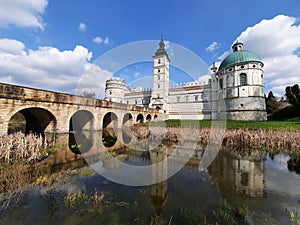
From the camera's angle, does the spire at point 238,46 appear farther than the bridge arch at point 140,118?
Yes

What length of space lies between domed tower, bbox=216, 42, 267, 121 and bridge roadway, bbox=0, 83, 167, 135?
25418 mm

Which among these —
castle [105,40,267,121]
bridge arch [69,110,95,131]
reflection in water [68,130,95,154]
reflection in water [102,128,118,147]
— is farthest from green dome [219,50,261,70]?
reflection in water [68,130,95,154]

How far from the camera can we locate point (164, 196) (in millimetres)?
4355

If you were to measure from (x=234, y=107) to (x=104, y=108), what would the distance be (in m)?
29.0

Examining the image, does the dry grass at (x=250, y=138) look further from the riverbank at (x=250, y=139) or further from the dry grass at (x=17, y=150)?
the dry grass at (x=17, y=150)

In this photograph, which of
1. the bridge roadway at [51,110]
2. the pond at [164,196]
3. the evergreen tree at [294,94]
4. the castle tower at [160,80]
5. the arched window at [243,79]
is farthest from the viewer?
the castle tower at [160,80]

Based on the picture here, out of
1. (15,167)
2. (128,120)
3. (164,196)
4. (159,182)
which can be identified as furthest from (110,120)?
(164,196)

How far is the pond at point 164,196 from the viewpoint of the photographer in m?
3.29

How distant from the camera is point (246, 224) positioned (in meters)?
3.15

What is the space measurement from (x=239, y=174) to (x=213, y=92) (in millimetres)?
40848

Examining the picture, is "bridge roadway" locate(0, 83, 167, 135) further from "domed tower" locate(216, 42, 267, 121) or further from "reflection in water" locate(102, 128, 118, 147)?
"domed tower" locate(216, 42, 267, 121)

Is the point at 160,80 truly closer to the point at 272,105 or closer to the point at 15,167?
the point at 272,105

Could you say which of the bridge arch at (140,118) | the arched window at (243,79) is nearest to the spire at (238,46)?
the arched window at (243,79)

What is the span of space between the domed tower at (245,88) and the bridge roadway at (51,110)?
25.4 m
